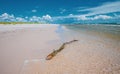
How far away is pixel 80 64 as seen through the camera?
7.05 m

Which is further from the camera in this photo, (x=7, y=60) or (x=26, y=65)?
(x=7, y=60)

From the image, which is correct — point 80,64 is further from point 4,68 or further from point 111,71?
point 4,68

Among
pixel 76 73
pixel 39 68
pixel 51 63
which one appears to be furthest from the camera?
pixel 51 63

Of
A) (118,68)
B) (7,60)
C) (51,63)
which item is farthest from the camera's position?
(7,60)

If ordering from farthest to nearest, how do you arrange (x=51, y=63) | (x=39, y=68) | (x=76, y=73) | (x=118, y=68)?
(x=51, y=63) → (x=39, y=68) → (x=118, y=68) → (x=76, y=73)

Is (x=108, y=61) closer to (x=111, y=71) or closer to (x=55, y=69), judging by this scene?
(x=111, y=71)

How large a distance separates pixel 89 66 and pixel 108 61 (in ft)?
4.30

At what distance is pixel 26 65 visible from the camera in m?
7.23

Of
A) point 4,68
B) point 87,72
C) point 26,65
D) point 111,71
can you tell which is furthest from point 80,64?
point 4,68

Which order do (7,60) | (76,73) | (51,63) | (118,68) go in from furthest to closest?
1. (7,60)
2. (51,63)
3. (118,68)
4. (76,73)

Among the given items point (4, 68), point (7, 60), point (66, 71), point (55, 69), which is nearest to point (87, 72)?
point (66, 71)

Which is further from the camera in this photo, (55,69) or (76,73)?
(55,69)

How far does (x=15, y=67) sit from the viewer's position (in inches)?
271

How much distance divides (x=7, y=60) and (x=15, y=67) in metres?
1.37
